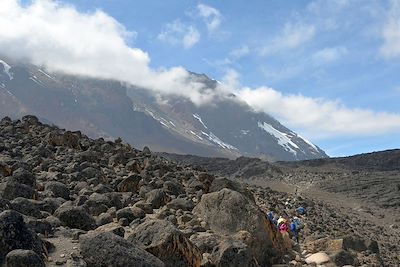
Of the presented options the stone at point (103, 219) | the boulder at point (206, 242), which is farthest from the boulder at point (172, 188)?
the boulder at point (206, 242)

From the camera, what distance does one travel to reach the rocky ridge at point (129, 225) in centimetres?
737

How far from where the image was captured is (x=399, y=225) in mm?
46344

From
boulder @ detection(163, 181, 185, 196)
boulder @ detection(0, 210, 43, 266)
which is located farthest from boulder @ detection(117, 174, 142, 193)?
boulder @ detection(0, 210, 43, 266)

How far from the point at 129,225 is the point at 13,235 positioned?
406cm

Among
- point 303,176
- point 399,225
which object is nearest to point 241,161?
point 303,176

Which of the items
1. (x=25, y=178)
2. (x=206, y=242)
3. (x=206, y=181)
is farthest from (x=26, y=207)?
(x=206, y=181)

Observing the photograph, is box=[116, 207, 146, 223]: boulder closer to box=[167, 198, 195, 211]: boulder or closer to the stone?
the stone

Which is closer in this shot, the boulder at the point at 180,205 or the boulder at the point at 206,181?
the boulder at the point at 180,205

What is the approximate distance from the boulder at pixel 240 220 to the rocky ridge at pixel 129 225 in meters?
0.02

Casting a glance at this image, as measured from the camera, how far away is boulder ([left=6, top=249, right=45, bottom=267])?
261 inches

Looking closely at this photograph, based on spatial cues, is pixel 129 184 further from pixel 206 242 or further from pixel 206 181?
pixel 206 242

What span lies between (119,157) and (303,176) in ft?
210

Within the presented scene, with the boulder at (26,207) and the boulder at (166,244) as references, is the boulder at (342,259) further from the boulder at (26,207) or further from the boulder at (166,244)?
the boulder at (26,207)

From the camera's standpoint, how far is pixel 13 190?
39.7 ft
